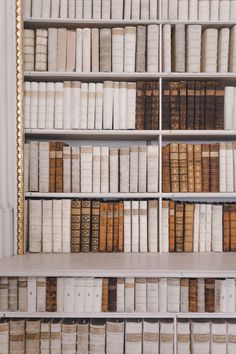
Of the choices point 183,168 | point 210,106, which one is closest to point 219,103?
point 210,106

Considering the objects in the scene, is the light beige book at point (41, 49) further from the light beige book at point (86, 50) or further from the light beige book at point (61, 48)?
the light beige book at point (86, 50)

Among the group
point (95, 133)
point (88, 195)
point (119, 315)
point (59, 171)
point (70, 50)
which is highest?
point (70, 50)

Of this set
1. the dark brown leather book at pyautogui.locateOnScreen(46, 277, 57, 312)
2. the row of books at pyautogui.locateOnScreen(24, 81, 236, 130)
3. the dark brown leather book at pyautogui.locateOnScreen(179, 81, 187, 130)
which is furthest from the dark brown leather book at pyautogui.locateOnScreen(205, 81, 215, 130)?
the dark brown leather book at pyautogui.locateOnScreen(46, 277, 57, 312)

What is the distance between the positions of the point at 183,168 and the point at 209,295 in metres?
0.69

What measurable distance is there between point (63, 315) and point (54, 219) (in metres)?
0.52

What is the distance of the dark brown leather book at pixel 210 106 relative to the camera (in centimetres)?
210

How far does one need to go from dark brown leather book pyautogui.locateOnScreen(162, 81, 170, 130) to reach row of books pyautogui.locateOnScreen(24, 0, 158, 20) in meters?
0.40

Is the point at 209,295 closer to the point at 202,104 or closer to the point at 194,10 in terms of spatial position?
the point at 202,104

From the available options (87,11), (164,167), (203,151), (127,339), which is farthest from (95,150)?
(127,339)

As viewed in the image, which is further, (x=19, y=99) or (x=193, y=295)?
(x=19, y=99)

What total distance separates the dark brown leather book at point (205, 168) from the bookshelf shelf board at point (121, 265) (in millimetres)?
378

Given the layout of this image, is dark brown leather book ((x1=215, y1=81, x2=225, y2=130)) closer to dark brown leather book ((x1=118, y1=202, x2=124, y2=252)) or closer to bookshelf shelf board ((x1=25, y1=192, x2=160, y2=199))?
bookshelf shelf board ((x1=25, y1=192, x2=160, y2=199))

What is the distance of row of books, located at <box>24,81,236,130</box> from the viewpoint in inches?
82.6

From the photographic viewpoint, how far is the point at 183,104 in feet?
6.89
